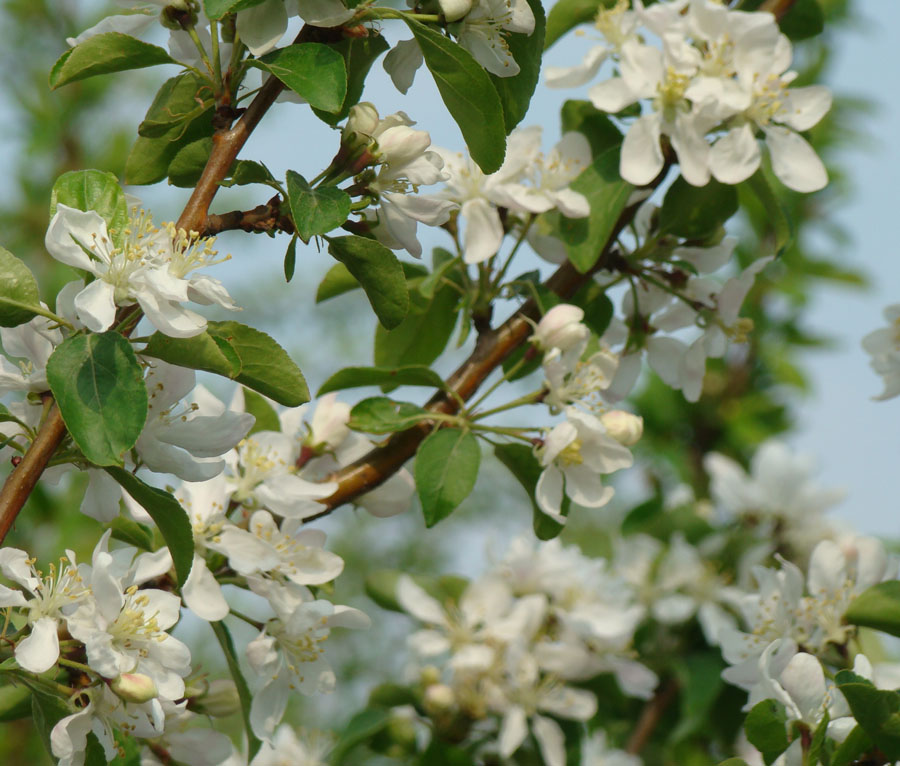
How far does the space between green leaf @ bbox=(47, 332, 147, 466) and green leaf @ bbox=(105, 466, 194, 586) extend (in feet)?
0.27

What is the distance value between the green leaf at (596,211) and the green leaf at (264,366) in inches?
21.6

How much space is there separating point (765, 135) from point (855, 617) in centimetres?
74

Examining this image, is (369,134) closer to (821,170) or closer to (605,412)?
(605,412)

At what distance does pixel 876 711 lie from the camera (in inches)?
48.6

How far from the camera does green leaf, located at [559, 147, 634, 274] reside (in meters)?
1.54

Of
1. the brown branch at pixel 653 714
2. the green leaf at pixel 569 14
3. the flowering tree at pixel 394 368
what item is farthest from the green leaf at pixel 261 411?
the brown branch at pixel 653 714

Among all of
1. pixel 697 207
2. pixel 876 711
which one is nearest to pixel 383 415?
pixel 697 207

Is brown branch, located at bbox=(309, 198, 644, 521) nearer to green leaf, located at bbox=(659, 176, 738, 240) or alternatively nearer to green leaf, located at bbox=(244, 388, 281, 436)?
green leaf, located at bbox=(659, 176, 738, 240)

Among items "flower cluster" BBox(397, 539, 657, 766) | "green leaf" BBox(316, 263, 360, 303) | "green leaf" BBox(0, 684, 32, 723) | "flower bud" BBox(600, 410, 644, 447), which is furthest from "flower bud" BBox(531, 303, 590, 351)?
"flower cluster" BBox(397, 539, 657, 766)

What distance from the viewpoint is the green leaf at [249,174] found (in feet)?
3.82

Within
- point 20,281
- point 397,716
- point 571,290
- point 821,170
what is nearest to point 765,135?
point 821,170

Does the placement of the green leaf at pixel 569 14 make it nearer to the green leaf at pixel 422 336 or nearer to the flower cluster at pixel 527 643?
the green leaf at pixel 422 336

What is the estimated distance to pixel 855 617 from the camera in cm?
158

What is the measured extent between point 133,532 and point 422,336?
1.87 feet
